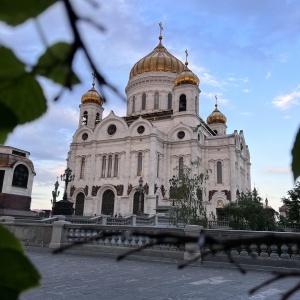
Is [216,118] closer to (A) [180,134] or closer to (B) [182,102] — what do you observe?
(B) [182,102]

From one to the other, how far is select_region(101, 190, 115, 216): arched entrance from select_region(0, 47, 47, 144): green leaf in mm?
34359

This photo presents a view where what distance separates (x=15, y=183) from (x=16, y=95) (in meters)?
26.2

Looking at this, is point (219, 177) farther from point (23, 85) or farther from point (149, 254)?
point (23, 85)

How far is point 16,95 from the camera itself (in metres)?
0.53

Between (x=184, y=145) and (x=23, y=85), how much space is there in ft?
113

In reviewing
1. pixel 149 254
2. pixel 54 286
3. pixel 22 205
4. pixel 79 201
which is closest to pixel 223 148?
pixel 79 201

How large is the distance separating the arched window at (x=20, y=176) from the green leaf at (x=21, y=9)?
85.7 ft

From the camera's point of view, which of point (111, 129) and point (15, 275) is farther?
point (111, 129)

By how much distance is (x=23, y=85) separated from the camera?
53cm

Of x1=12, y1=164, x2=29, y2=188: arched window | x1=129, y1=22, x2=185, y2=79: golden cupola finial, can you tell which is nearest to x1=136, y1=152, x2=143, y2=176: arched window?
x1=12, y1=164, x2=29, y2=188: arched window

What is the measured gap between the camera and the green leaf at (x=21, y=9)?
47 centimetres

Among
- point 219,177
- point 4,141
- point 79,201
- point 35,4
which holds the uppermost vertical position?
point 219,177

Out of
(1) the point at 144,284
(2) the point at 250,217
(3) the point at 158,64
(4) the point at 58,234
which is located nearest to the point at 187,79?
(3) the point at 158,64

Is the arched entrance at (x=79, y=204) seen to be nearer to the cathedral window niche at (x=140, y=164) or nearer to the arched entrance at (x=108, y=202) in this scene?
the arched entrance at (x=108, y=202)
